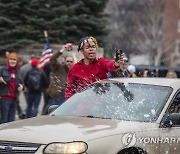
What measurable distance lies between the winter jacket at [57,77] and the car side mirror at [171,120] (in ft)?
17.6

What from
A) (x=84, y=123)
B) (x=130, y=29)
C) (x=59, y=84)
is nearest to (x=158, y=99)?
(x=84, y=123)

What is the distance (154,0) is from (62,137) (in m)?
51.0

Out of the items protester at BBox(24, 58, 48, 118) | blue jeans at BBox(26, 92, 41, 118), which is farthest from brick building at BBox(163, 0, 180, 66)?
blue jeans at BBox(26, 92, 41, 118)

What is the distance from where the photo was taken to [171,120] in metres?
7.46

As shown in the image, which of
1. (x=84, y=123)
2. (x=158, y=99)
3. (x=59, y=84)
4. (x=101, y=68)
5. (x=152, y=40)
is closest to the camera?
(x=84, y=123)

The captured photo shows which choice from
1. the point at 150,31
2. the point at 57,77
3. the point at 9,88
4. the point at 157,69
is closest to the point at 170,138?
the point at 57,77

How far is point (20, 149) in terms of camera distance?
680 centimetres

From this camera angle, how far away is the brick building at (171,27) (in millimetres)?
59875

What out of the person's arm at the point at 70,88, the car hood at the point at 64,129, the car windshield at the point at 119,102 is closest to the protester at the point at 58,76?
the person's arm at the point at 70,88

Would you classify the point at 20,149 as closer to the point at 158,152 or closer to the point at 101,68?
the point at 158,152

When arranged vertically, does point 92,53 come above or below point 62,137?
above

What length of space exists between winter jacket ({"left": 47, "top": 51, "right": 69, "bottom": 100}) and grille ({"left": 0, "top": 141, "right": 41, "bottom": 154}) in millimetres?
5761

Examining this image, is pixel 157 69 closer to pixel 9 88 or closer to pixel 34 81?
pixel 34 81

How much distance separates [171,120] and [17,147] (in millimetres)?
1795
